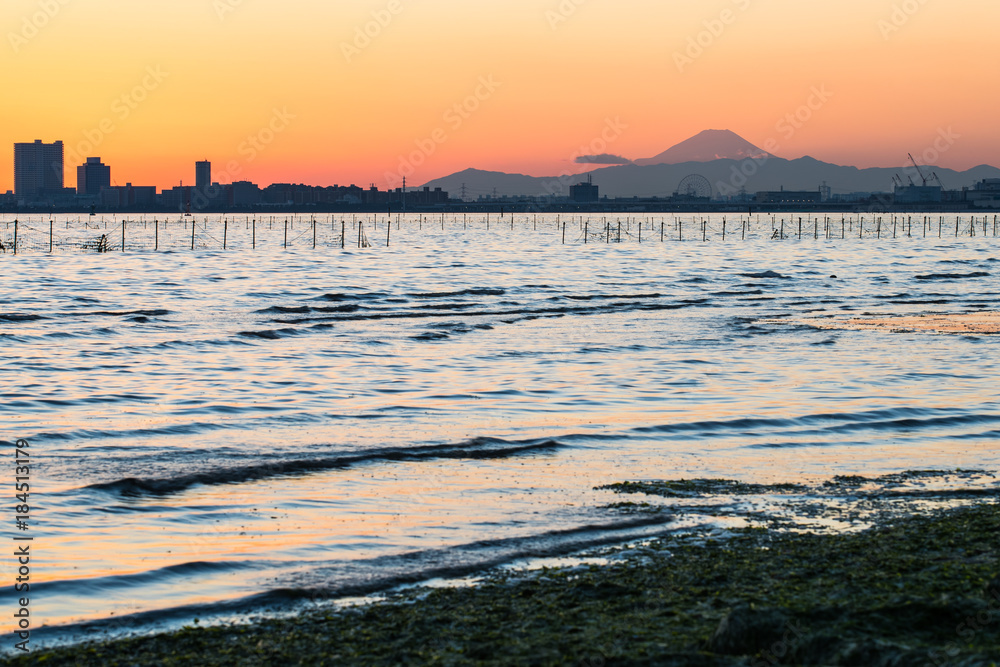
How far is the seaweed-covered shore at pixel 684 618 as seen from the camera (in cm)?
655

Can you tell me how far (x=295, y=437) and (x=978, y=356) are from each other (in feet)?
60.9

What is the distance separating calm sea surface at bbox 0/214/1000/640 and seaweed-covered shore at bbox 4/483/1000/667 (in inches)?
35.9

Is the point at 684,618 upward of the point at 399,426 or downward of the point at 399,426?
upward

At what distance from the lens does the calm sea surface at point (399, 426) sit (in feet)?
33.4

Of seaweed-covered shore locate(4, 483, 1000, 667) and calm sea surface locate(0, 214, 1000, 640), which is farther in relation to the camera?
calm sea surface locate(0, 214, 1000, 640)

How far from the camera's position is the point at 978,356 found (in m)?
26.4

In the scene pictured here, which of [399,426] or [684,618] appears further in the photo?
[399,426]

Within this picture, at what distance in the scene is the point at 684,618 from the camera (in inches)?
295

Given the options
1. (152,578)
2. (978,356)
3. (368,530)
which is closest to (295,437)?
(368,530)

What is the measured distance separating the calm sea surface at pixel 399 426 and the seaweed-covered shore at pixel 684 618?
3.00 feet

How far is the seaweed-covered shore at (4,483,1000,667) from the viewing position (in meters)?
6.55

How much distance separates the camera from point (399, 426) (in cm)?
1756

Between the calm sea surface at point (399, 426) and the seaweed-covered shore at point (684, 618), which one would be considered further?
the calm sea surface at point (399, 426)

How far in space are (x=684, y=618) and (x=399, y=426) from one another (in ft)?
34.6
